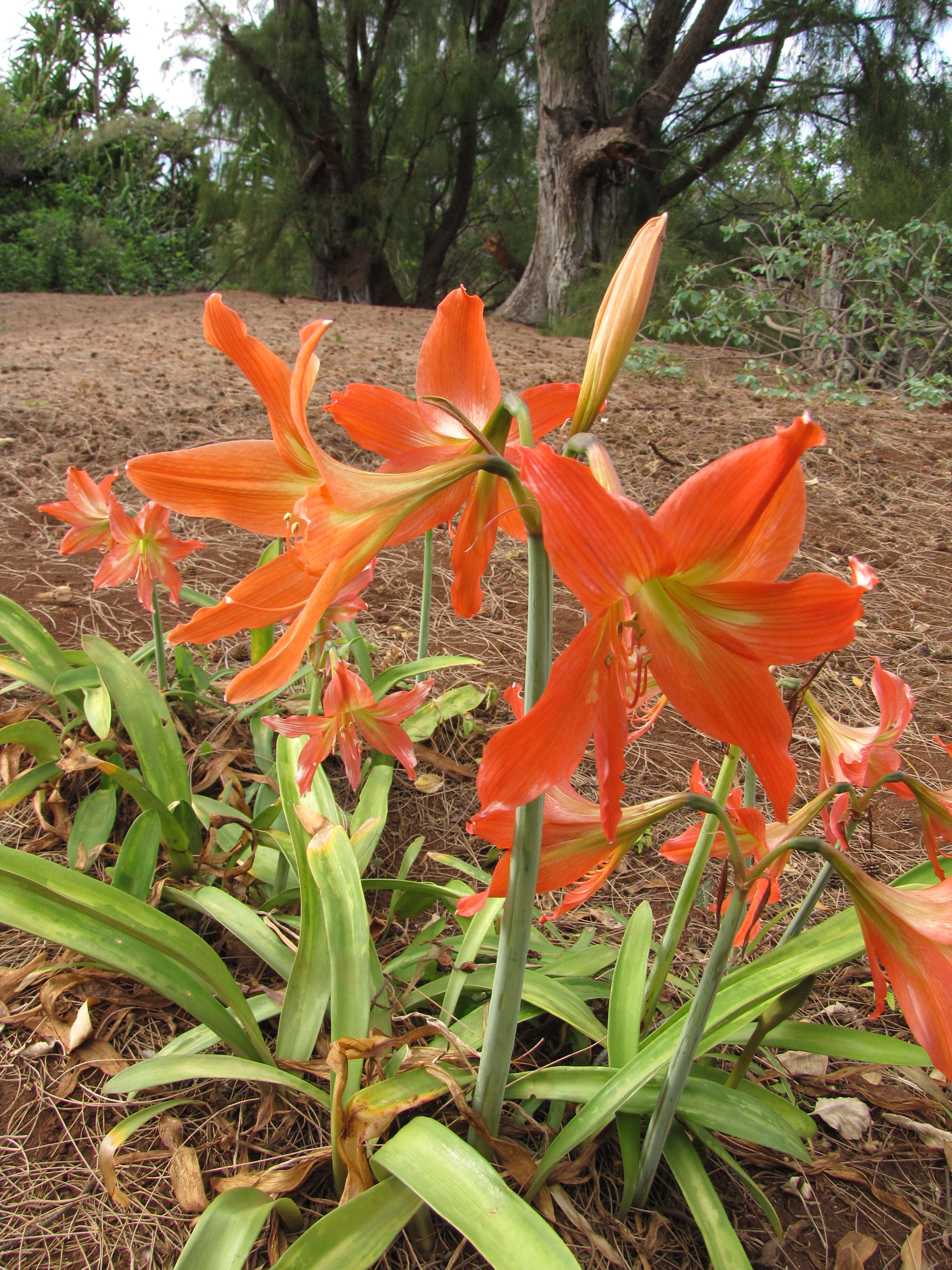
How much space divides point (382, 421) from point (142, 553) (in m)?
1.09

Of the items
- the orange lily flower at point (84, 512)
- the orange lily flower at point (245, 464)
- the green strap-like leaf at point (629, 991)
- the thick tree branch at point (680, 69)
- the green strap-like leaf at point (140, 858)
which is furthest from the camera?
the thick tree branch at point (680, 69)

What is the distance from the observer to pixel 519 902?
0.84m

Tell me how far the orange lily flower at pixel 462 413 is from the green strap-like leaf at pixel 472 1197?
62 cm

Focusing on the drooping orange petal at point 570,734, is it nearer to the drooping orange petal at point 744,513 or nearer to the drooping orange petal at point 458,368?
the drooping orange petal at point 744,513

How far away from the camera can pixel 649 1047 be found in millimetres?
1020

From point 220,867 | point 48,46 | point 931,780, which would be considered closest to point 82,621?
point 220,867

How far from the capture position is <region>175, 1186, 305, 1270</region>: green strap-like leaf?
2.93ft

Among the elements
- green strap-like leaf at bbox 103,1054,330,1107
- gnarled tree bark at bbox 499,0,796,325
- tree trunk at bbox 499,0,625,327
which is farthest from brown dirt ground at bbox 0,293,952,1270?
gnarled tree bark at bbox 499,0,796,325

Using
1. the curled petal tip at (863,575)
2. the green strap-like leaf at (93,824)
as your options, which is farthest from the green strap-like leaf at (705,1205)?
the green strap-like leaf at (93,824)

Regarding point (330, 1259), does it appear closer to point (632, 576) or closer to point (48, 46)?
point (632, 576)

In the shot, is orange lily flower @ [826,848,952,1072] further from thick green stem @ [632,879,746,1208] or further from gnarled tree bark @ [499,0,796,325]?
gnarled tree bark @ [499,0,796,325]

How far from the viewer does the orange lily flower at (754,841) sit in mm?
827

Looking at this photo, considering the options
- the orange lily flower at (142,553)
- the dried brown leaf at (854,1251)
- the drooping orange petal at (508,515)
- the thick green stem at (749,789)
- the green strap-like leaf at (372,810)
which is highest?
the drooping orange petal at (508,515)

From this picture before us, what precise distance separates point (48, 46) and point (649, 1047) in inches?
899
